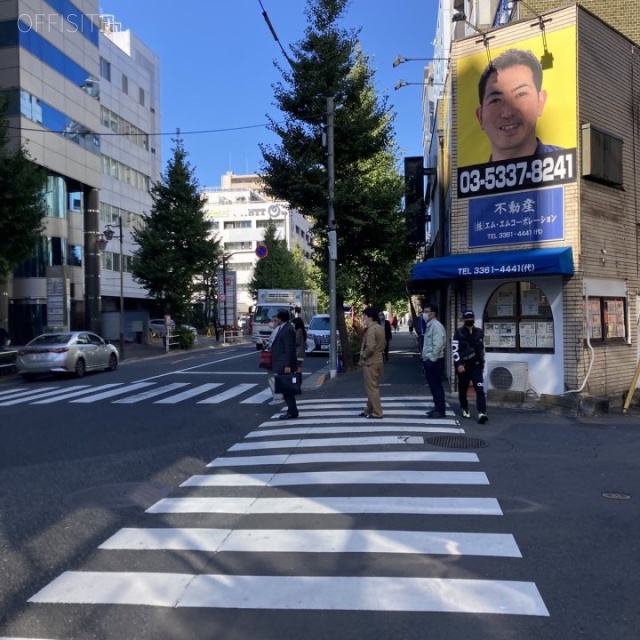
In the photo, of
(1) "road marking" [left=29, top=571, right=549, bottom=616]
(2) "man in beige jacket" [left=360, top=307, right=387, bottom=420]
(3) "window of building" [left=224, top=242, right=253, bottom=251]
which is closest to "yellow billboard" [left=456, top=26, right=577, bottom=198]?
(2) "man in beige jacket" [left=360, top=307, right=387, bottom=420]

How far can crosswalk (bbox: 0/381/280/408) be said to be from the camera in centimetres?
1420

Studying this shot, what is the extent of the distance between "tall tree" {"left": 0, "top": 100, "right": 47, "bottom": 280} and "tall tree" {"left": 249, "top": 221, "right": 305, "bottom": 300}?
42481 mm

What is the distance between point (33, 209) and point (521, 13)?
15.4 m

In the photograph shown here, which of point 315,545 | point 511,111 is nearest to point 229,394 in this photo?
point 511,111

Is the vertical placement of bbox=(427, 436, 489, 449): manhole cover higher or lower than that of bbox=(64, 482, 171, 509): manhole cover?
higher

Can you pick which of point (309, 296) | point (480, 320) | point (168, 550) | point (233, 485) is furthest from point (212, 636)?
point (309, 296)

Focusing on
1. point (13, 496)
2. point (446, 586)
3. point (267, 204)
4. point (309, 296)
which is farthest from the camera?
point (267, 204)

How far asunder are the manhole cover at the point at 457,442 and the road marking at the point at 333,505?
7.98ft

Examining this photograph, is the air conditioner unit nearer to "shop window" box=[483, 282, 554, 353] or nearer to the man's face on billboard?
"shop window" box=[483, 282, 554, 353]

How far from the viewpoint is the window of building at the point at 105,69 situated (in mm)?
47281

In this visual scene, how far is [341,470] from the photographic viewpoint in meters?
7.64

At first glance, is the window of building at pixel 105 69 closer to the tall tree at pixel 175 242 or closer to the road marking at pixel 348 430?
the tall tree at pixel 175 242

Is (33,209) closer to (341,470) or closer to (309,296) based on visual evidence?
(341,470)

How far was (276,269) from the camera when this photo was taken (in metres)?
65.4
